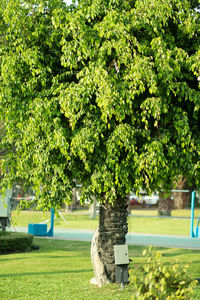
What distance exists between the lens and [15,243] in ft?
56.0

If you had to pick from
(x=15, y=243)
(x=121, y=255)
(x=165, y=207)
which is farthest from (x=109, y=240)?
(x=165, y=207)

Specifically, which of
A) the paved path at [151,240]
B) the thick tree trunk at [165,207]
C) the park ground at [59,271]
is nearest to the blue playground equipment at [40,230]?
the paved path at [151,240]

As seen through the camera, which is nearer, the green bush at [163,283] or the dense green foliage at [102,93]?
the green bush at [163,283]

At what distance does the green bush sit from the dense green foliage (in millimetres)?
3114

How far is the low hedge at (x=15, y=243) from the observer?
16.9m

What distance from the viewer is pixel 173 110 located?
9703 millimetres

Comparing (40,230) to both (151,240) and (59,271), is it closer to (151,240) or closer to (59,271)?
(151,240)

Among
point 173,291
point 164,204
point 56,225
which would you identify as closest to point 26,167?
point 173,291

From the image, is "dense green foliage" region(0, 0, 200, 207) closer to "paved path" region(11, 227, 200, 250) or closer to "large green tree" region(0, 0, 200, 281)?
"large green tree" region(0, 0, 200, 281)

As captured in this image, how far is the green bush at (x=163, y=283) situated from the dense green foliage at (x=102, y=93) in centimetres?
311

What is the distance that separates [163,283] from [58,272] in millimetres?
7594

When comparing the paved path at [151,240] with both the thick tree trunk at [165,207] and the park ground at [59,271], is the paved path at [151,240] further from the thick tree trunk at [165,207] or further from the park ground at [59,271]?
the thick tree trunk at [165,207]

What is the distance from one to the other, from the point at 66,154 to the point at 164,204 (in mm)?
31288

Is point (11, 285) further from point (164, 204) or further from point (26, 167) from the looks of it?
point (164, 204)
